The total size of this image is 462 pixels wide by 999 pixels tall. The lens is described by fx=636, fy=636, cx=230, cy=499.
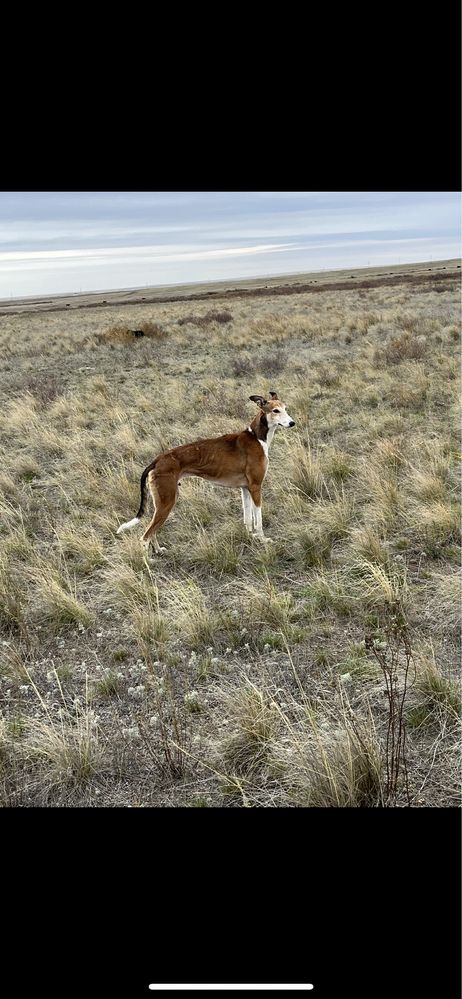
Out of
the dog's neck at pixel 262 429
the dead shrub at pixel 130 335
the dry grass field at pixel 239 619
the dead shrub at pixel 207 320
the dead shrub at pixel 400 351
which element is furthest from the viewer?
the dead shrub at pixel 207 320

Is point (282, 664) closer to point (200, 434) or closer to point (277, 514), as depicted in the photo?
point (277, 514)

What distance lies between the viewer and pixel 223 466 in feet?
21.6

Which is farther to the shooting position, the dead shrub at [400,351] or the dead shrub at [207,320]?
the dead shrub at [207,320]

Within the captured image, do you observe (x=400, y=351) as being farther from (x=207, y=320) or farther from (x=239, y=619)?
(x=207, y=320)

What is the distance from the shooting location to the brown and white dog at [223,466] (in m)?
6.25

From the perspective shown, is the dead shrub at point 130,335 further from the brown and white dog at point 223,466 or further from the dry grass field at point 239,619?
the brown and white dog at point 223,466


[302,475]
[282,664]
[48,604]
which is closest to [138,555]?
[48,604]

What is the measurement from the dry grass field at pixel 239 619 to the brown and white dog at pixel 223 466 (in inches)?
11.2

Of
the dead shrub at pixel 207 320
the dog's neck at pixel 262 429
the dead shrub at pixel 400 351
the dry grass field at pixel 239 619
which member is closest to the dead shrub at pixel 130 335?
the dead shrub at pixel 207 320

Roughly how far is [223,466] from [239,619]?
1.97m

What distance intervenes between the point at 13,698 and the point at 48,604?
123cm

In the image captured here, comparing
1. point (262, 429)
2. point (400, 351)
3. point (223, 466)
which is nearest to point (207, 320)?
point (400, 351)

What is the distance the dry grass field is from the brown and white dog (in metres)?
0.28

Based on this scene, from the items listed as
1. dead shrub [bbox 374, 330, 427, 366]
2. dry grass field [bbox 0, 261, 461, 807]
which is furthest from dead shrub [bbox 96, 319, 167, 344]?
dry grass field [bbox 0, 261, 461, 807]
